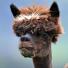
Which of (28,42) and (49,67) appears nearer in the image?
(28,42)

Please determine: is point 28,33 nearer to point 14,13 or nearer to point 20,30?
point 20,30

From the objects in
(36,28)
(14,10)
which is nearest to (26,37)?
(36,28)

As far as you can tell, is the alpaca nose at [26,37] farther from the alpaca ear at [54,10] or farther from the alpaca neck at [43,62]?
the alpaca ear at [54,10]

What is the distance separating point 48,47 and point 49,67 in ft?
0.97

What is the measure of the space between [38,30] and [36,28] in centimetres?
5

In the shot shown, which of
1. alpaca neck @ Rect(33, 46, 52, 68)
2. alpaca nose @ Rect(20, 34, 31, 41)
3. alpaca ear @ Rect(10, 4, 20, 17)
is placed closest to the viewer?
alpaca nose @ Rect(20, 34, 31, 41)

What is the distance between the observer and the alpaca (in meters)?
5.41

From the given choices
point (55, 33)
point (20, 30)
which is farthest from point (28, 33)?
point (55, 33)

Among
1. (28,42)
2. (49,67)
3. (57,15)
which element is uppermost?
(57,15)

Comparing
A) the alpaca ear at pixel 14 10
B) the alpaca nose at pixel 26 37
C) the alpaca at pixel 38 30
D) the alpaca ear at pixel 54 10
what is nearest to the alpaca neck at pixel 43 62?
the alpaca at pixel 38 30

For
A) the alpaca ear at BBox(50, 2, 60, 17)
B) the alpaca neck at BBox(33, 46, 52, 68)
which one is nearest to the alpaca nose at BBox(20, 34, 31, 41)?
the alpaca neck at BBox(33, 46, 52, 68)

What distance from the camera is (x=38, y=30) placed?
5523 mm

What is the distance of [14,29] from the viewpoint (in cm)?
579

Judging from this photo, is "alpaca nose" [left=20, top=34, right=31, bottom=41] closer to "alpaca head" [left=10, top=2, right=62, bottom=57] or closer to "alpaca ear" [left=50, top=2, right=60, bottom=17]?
"alpaca head" [left=10, top=2, right=62, bottom=57]
